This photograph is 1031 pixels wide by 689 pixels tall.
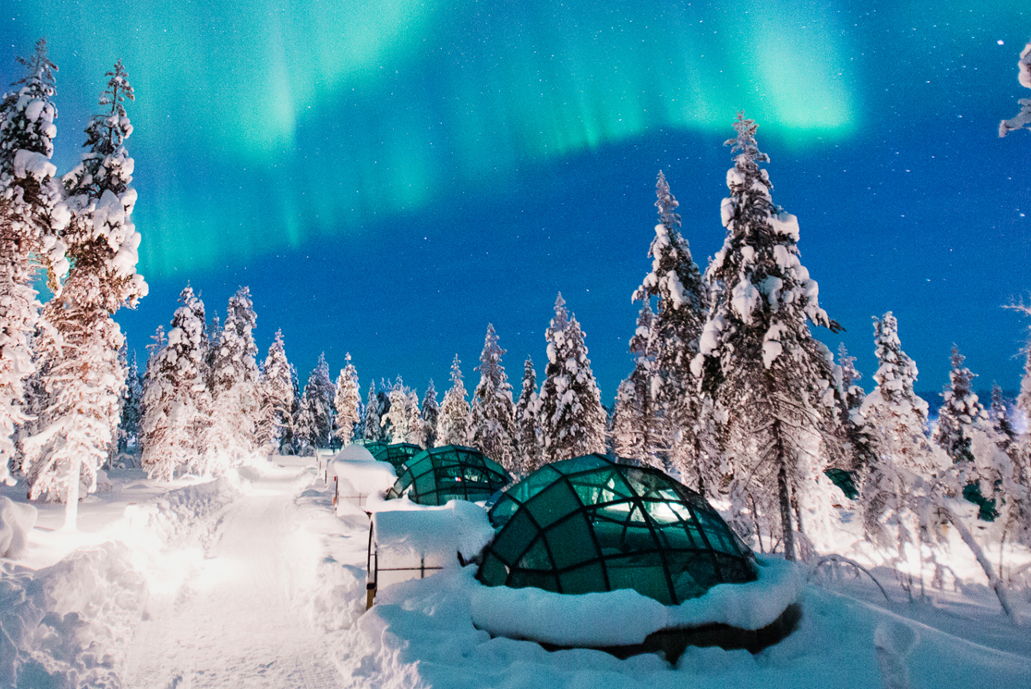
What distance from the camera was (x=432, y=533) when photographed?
1096 centimetres

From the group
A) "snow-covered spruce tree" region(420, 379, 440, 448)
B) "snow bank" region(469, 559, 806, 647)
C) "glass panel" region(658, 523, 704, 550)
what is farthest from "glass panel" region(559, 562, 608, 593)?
"snow-covered spruce tree" region(420, 379, 440, 448)

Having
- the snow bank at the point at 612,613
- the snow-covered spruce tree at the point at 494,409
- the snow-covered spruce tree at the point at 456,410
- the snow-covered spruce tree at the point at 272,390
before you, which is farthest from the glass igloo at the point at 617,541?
the snow-covered spruce tree at the point at 272,390

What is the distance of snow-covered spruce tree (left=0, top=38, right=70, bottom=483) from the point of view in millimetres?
11844

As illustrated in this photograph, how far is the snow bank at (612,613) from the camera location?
23.7ft

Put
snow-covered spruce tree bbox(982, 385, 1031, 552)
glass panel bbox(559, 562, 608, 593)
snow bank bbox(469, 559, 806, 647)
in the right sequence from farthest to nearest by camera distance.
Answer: snow-covered spruce tree bbox(982, 385, 1031, 552) → glass panel bbox(559, 562, 608, 593) → snow bank bbox(469, 559, 806, 647)

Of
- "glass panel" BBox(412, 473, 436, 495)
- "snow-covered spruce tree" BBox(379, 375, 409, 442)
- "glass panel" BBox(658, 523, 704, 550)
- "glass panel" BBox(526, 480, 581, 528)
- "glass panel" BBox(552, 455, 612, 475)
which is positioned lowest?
"glass panel" BBox(658, 523, 704, 550)

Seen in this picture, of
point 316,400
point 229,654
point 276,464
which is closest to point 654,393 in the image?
point 229,654

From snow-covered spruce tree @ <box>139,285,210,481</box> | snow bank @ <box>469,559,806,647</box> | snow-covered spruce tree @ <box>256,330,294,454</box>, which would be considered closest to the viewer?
snow bank @ <box>469,559,806,647</box>

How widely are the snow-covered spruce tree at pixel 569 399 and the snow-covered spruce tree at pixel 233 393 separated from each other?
22.3 metres

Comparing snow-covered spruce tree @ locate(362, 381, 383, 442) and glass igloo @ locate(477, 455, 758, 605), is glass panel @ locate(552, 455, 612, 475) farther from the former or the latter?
snow-covered spruce tree @ locate(362, 381, 383, 442)

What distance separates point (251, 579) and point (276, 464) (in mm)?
40700

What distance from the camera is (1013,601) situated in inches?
383

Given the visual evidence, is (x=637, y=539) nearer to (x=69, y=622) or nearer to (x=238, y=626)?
(x=238, y=626)

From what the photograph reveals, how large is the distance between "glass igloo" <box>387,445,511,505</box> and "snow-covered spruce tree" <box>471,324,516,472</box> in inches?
395
